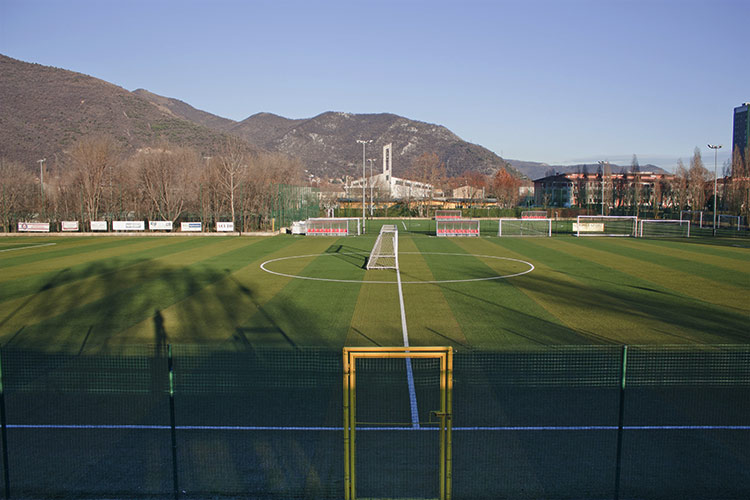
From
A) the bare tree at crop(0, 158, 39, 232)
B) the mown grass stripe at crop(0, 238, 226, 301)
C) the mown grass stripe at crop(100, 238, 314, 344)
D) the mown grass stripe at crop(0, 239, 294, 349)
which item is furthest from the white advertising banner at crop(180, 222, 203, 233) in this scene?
the mown grass stripe at crop(0, 239, 294, 349)

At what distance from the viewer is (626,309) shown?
61.7 ft

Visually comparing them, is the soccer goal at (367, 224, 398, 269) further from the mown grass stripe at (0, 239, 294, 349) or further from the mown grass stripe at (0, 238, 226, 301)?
the mown grass stripe at (0, 238, 226, 301)

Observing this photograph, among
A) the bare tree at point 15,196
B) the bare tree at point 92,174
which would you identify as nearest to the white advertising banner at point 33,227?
the bare tree at point 15,196

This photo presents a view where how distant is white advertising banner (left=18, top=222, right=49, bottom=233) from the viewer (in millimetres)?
49938

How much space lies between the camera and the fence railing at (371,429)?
296 inches

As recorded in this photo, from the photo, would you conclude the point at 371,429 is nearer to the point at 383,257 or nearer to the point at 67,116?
the point at 383,257

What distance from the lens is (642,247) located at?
129 feet

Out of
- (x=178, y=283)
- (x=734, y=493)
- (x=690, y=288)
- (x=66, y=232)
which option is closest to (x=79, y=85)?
(x=66, y=232)

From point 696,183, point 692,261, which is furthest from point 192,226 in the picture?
point 696,183

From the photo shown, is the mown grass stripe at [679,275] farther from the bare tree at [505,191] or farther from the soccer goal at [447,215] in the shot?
the bare tree at [505,191]

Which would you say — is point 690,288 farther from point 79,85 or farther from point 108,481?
point 79,85

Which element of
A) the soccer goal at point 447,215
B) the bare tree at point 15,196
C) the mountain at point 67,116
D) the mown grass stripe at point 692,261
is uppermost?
the mountain at point 67,116

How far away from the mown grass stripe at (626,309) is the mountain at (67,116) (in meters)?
105

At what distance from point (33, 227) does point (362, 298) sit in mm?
42119
